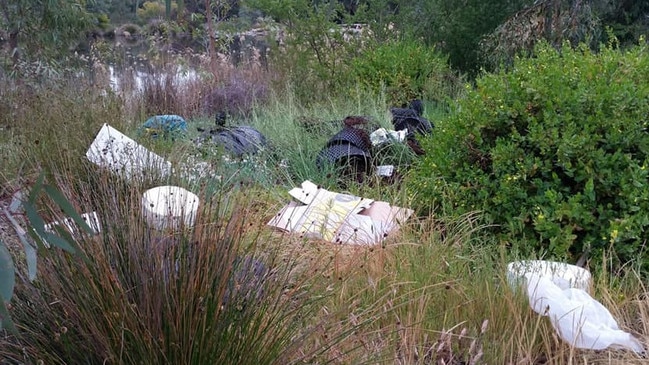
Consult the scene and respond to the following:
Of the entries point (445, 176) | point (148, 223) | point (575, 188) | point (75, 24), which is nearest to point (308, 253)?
point (148, 223)

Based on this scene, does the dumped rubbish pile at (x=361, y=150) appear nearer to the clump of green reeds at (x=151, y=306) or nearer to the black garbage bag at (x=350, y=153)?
the black garbage bag at (x=350, y=153)

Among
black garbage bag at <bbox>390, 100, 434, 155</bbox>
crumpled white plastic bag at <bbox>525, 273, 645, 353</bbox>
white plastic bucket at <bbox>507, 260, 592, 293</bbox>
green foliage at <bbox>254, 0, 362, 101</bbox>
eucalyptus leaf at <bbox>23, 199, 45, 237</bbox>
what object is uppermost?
green foliage at <bbox>254, 0, 362, 101</bbox>

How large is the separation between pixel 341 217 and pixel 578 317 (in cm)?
167

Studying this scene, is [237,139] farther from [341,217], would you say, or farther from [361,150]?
[341,217]

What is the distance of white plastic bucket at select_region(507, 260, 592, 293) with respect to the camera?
301 cm

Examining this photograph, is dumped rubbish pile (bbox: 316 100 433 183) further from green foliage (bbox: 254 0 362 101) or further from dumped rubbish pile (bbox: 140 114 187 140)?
green foliage (bbox: 254 0 362 101)

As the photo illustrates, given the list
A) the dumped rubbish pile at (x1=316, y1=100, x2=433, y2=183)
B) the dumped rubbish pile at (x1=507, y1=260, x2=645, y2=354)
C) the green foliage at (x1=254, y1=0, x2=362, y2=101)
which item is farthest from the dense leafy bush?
the green foliage at (x1=254, y1=0, x2=362, y2=101)

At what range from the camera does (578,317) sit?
107 inches

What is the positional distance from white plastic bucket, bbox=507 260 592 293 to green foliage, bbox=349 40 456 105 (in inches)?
205

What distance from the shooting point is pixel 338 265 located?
3.23 meters

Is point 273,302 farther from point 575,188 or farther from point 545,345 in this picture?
point 575,188

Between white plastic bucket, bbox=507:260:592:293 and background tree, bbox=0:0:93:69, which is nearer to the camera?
white plastic bucket, bbox=507:260:592:293

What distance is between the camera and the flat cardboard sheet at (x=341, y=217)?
3688mm

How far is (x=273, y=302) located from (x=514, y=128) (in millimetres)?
2128
